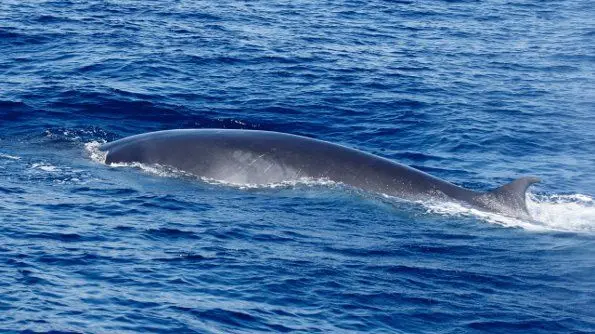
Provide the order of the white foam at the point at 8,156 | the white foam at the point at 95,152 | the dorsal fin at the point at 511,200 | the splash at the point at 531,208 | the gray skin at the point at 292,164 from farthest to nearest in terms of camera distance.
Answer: the white foam at the point at 8,156, the white foam at the point at 95,152, the gray skin at the point at 292,164, the dorsal fin at the point at 511,200, the splash at the point at 531,208

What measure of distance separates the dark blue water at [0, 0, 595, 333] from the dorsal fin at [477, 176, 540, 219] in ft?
1.53

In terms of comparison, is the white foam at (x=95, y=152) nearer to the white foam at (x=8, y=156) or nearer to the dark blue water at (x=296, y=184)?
the dark blue water at (x=296, y=184)

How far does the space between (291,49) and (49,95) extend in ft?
40.2

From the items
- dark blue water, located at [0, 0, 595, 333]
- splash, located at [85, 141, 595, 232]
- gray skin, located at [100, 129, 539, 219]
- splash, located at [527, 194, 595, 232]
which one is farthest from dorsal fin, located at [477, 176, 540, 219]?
splash, located at [527, 194, 595, 232]

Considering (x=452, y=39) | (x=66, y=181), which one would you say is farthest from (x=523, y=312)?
(x=452, y=39)

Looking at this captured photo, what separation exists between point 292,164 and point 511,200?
5.22 m

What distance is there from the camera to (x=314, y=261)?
70.0ft

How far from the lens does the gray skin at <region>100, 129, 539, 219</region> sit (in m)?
25.3

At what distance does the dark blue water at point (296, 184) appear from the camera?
63.2ft

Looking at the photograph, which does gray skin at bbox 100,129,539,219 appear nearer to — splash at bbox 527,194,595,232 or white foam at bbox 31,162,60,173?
splash at bbox 527,194,595,232

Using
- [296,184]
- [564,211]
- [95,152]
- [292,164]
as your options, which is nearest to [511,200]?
[564,211]

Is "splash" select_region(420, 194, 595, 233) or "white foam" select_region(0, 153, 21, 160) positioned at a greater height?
"splash" select_region(420, 194, 595, 233)

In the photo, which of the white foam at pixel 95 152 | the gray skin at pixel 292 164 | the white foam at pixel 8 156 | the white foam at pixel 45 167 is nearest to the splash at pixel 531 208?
the white foam at pixel 95 152

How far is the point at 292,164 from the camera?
26.3m
